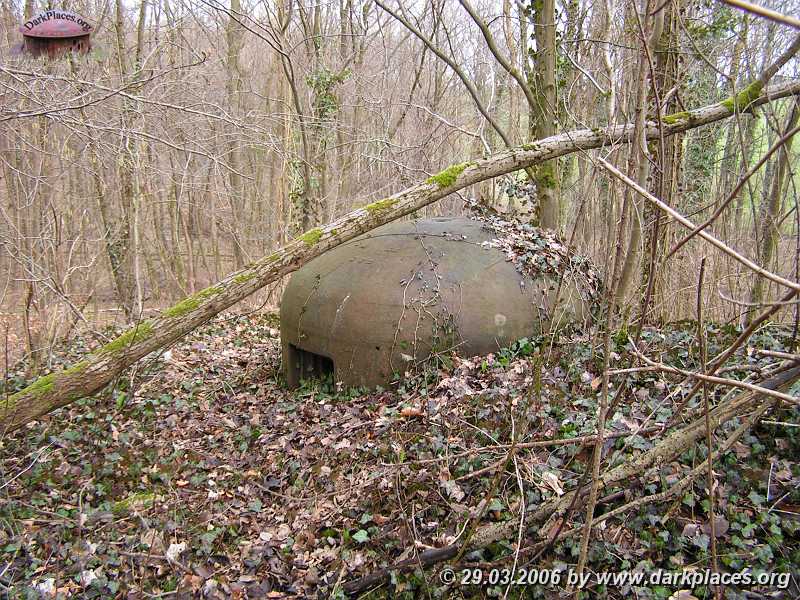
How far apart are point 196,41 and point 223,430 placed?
1064cm

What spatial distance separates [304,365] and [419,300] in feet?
6.58

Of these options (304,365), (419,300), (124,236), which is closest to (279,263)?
(419,300)

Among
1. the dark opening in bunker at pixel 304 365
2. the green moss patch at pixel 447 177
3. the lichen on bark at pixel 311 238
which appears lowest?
the dark opening in bunker at pixel 304 365

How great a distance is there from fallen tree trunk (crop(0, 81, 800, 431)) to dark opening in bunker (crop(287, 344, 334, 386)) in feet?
4.60

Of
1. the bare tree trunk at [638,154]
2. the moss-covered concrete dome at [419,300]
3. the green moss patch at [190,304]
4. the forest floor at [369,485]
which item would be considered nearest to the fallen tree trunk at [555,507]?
the forest floor at [369,485]

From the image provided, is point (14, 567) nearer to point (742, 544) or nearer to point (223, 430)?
point (223, 430)

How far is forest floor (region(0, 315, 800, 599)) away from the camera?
3.22 metres

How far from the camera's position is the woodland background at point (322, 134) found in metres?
5.91

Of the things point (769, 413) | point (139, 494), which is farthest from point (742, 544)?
point (139, 494)

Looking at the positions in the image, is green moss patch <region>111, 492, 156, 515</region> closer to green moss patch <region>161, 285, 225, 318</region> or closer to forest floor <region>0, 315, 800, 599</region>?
forest floor <region>0, 315, 800, 599</region>

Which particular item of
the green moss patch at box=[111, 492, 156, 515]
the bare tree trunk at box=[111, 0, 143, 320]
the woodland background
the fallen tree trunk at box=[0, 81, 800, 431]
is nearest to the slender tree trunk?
the woodland background

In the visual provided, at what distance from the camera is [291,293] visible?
6785 mm

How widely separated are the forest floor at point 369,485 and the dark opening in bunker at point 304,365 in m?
0.40

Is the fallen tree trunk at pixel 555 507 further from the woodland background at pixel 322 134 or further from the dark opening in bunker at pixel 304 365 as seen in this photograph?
the dark opening in bunker at pixel 304 365
